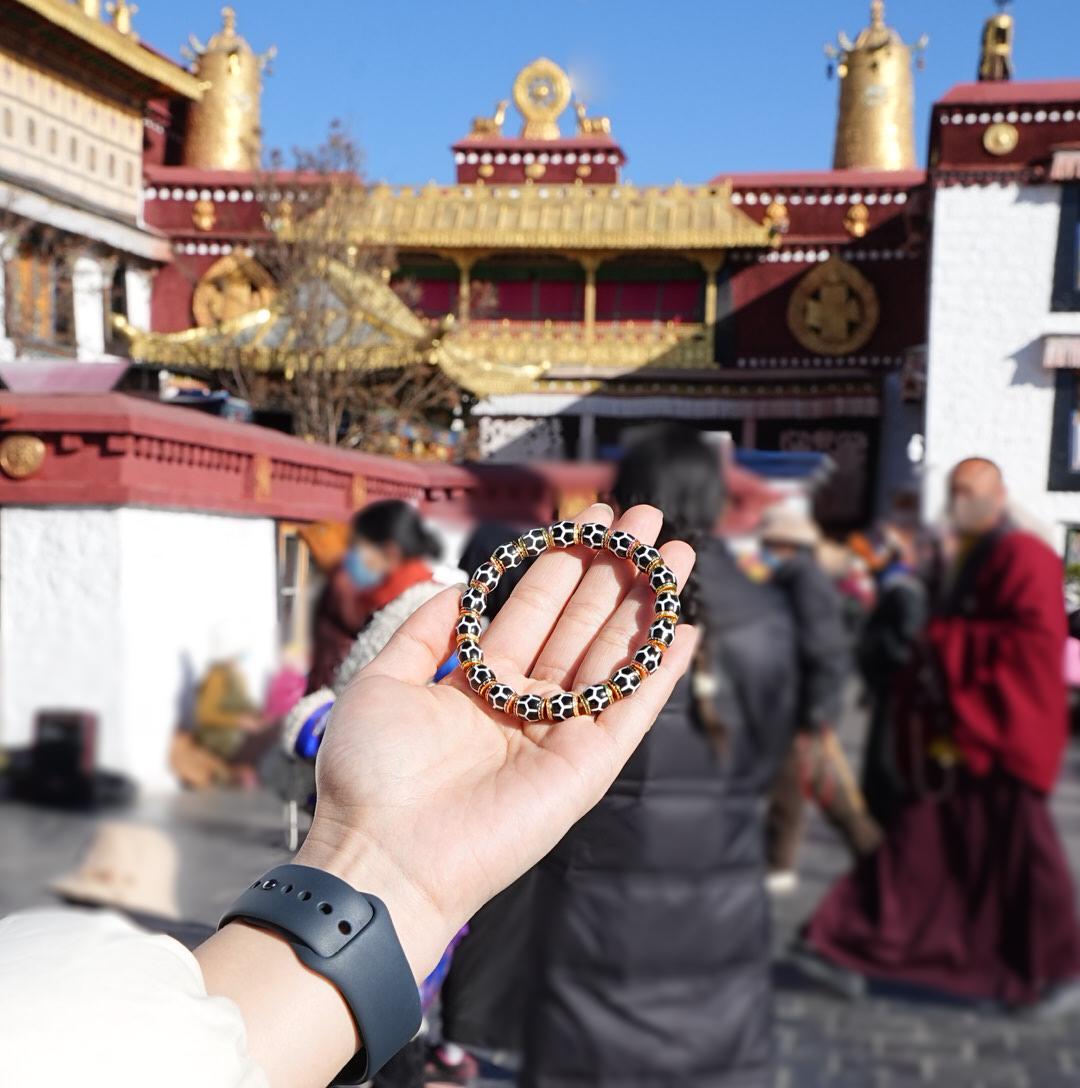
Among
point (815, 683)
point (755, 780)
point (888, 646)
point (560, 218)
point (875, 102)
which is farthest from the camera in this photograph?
point (875, 102)

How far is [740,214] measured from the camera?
15172 mm

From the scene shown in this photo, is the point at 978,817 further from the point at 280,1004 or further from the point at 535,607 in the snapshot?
the point at 280,1004

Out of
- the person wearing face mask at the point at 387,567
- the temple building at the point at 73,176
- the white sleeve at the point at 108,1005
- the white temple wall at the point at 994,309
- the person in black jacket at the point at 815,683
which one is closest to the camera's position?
the white sleeve at the point at 108,1005

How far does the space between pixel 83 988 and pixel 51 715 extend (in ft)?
9.98

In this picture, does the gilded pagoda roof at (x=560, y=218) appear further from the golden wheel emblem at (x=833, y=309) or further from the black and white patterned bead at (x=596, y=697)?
the black and white patterned bead at (x=596, y=697)

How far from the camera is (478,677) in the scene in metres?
1.02

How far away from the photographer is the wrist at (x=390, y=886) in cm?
85

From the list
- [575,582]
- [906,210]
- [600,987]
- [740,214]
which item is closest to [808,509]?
[600,987]

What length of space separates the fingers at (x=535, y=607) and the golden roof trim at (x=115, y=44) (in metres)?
14.0

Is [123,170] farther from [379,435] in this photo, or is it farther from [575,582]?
[575,582]

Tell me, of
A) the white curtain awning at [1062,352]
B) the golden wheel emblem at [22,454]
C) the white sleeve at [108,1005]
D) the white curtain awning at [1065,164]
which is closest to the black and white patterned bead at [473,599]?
the white sleeve at [108,1005]

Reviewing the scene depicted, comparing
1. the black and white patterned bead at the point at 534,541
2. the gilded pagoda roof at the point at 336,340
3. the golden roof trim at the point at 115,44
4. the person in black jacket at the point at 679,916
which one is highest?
the golden roof trim at the point at 115,44

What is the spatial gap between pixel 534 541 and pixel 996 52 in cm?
1358

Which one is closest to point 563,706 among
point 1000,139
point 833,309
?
point 1000,139
